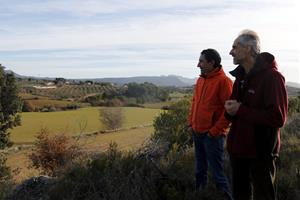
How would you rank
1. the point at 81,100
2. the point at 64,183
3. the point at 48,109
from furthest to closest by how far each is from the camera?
1. the point at 81,100
2. the point at 48,109
3. the point at 64,183

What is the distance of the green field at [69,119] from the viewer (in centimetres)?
5642

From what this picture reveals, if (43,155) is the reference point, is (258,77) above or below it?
above

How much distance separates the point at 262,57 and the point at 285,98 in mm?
405

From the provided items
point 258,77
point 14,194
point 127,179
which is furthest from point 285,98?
point 14,194

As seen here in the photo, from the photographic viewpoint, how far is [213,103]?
17.9 feet

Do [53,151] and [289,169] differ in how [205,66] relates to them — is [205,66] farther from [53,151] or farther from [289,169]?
[53,151]

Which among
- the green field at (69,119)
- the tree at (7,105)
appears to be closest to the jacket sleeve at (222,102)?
the tree at (7,105)

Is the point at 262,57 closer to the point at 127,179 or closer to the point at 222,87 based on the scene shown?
the point at 222,87

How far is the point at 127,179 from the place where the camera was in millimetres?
5270

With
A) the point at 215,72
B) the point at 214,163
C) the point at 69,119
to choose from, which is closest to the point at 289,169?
the point at 214,163

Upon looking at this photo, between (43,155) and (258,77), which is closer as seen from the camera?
(258,77)

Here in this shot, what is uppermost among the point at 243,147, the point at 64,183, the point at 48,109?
the point at 243,147

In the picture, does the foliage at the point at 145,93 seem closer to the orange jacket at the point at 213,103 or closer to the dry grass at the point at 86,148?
the dry grass at the point at 86,148

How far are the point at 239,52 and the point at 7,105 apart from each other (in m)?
35.5
